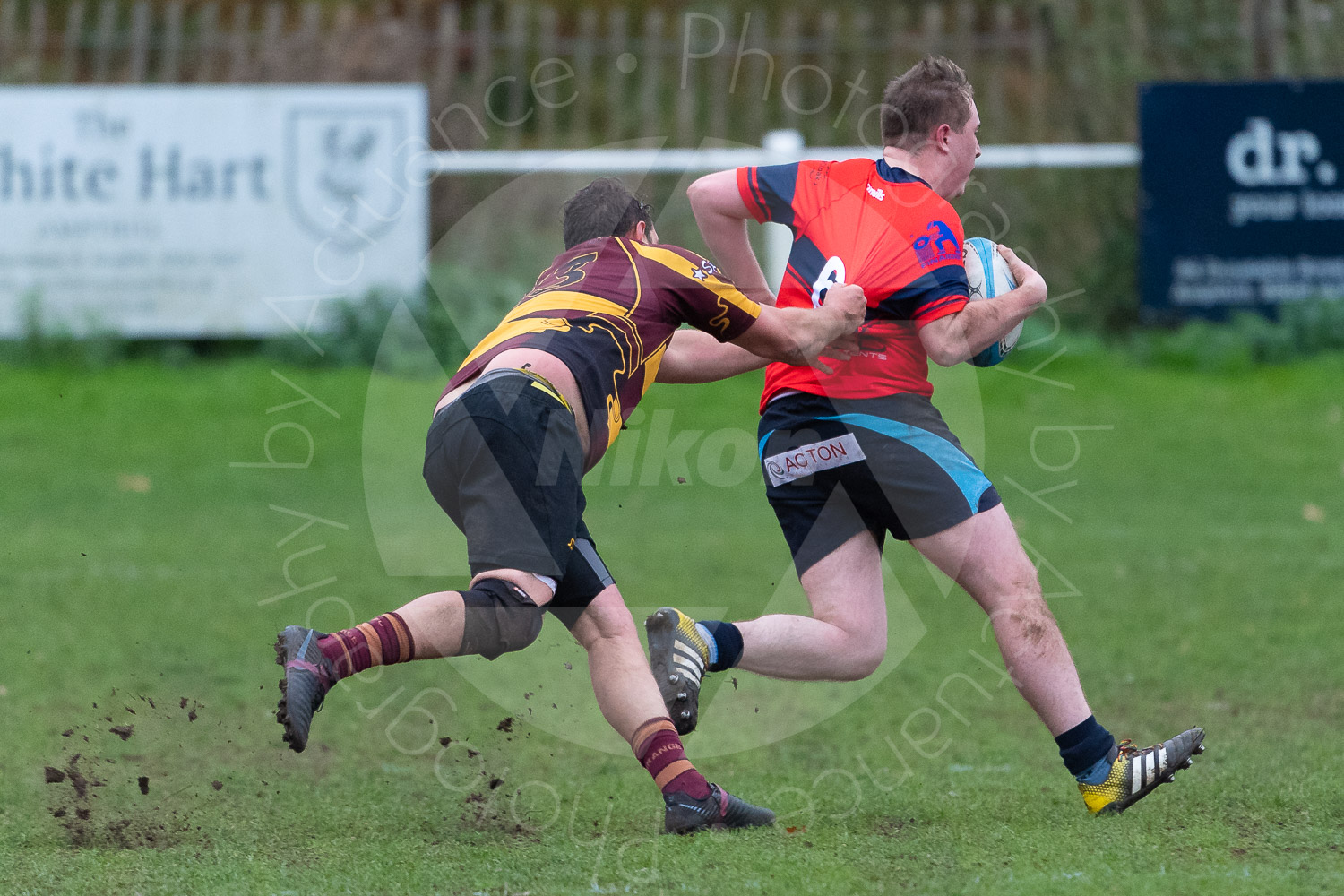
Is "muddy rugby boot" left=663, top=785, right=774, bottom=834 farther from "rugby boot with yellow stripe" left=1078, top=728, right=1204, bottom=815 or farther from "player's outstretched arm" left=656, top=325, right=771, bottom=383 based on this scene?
"player's outstretched arm" left=656, top=325, right=771, bottom=383

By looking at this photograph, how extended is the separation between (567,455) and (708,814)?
1.08 meters

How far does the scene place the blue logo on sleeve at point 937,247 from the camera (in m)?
4.38

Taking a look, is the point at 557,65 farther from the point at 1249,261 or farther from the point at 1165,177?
the point at 1249,261

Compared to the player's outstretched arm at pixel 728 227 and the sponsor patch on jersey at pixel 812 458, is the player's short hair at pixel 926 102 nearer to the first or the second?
the player's outstretched arm at pixel 728 227

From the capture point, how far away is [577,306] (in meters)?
4.36

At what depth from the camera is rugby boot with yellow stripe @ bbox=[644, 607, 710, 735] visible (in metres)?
4.36

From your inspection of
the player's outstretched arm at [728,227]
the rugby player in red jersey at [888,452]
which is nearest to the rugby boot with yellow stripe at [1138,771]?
the rugby player in red jersey at [888,452]

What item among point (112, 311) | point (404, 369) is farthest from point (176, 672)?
point (112, 311)

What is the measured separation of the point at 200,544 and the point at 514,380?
611cm

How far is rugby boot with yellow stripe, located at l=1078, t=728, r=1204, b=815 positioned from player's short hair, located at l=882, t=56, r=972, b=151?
6.28 ft

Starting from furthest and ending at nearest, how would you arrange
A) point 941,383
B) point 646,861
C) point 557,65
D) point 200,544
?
point 557,65 < point 941,383 < point 200,544 < point 646,861

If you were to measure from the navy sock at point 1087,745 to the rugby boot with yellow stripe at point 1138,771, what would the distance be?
4cm

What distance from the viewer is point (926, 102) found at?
4508 millimetres

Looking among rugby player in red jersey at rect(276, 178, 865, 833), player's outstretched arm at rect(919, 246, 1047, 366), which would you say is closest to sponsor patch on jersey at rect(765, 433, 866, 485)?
rugby player in red jersey at rect(276, 178, 865, 833)
